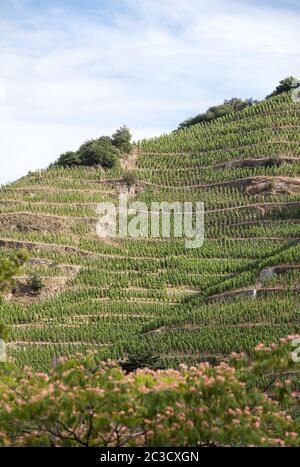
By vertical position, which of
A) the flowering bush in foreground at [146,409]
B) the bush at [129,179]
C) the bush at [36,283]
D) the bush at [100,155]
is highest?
the bush at [100,155]

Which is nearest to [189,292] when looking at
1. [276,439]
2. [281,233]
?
[281,233]

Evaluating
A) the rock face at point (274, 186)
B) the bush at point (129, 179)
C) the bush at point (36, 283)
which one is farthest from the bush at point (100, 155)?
the bush at point (36, 283)

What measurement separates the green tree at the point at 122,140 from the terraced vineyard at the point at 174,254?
0.61 metres

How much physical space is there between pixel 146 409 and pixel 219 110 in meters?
65.3

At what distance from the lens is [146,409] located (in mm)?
26141

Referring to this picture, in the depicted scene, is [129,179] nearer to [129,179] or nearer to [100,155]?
[129,179]

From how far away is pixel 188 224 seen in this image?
7244cm

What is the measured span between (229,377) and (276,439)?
148 centimetres

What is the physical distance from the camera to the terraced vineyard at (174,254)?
5541 cm

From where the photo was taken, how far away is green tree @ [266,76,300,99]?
297ft

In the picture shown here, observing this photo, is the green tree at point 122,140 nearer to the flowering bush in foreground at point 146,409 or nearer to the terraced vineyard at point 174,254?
the terraced vineyard at point 174,254

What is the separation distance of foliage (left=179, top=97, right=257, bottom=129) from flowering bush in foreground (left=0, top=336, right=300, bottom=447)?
206ft
